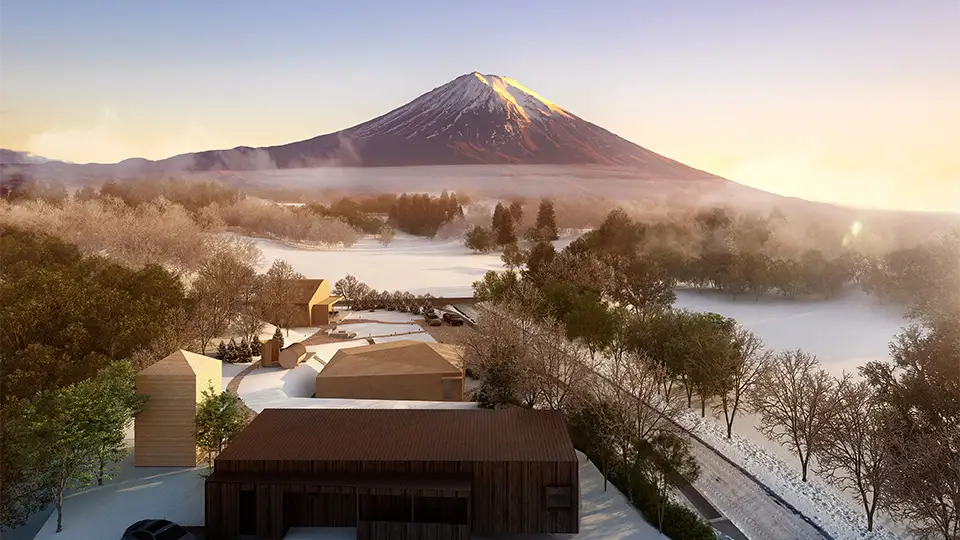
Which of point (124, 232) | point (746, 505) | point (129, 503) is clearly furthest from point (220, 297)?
point (746, 505)

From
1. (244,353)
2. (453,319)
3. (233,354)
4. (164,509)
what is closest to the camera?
(164,509)

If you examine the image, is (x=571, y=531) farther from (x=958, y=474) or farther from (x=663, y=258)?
(x=663, y=258)

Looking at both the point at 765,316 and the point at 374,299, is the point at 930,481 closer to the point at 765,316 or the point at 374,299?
the point at 765,316

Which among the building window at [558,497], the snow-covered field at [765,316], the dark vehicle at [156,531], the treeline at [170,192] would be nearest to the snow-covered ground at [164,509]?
the dark vehicle at [156,531]

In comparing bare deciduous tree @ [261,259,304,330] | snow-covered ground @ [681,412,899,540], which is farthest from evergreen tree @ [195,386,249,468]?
bare deciduous tree @ [261,259,304,330]

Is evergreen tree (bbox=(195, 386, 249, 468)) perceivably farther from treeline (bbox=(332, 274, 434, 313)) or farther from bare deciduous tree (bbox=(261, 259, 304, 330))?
treeline (bbox=(332, 274, 434, 313))

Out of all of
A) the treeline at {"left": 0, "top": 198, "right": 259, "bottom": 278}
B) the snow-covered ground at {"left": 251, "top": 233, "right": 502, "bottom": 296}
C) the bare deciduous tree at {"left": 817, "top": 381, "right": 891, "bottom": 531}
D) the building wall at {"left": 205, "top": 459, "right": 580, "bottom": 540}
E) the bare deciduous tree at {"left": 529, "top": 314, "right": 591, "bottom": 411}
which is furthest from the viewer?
the snow-covered ground at {"left": 251, "top": 233, "right": 502, "bottom": 296}

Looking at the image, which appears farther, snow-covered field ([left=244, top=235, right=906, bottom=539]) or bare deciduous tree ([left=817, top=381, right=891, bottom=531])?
snow-covered field ([left=244, top=235, right=906, bottom=539])
